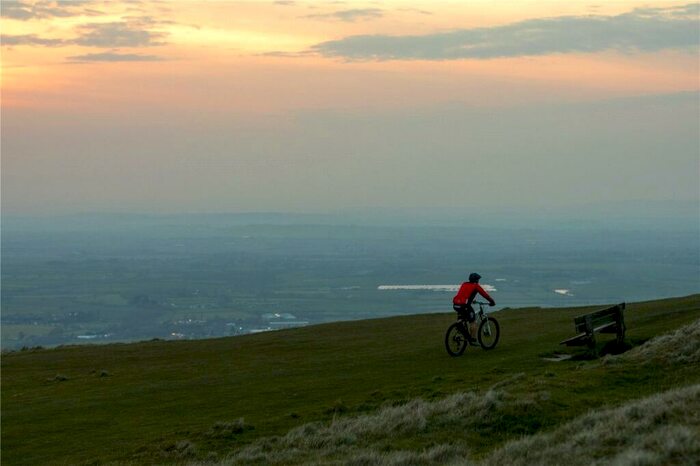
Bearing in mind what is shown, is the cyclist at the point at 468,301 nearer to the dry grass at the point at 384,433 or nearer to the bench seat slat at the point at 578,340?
the bench seat slat at the point at 578,340

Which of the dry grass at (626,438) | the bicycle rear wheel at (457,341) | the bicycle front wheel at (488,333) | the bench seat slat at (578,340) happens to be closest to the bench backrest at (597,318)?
the bench seat slat at (578,340)

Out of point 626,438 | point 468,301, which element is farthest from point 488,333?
point 626,438

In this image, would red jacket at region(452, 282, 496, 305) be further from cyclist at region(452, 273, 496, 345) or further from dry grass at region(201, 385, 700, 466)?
dry grass at region(201, 385, 700, 466)

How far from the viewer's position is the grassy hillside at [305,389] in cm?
2067

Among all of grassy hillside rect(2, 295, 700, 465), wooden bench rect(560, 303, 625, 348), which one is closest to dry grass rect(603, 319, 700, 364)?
grassy hillside rect(2, 295, 700, 465)

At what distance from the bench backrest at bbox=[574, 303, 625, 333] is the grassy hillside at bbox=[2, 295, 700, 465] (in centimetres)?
120

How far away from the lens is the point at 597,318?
28734 millimetres

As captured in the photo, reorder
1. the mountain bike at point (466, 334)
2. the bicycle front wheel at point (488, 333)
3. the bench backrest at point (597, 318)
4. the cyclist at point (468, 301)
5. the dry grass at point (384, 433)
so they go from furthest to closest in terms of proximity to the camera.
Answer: the bicycle front wheel at point (488, 333) → the mountain bike at point (466, 334) → the cyclist at point (468, 301) → the bench backrest at point (597, 318) → the dry grass at point (384, 433)

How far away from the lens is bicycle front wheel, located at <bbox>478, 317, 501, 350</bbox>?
103ft

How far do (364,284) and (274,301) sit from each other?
32.3 metres

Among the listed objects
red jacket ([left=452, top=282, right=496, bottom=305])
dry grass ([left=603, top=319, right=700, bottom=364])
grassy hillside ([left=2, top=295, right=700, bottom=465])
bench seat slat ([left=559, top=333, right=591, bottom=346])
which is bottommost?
grassy hillside ([left=2, top=295, right=700, bottom=465])

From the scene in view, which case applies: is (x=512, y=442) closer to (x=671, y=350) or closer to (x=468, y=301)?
(x=671, y=350)

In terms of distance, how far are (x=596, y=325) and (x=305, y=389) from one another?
8.51 meters

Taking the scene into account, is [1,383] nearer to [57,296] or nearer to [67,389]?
[67,389]
